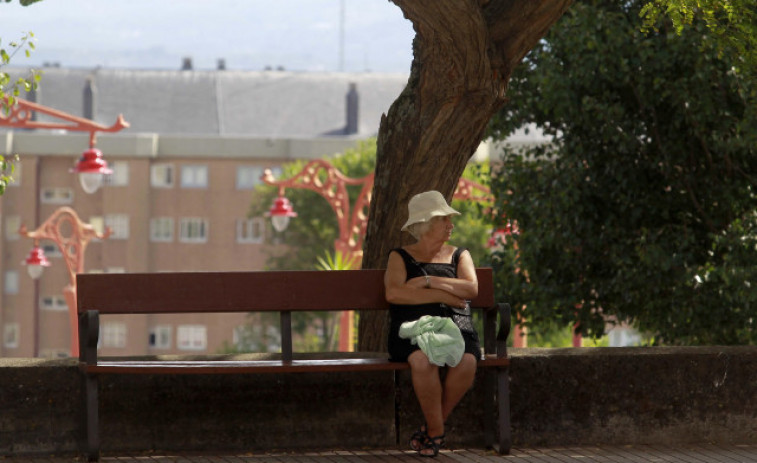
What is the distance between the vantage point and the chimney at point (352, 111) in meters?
107

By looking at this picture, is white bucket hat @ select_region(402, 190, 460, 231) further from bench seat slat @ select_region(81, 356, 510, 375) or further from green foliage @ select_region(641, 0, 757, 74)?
green foliage @ select_region(641, 0, 757, 74)

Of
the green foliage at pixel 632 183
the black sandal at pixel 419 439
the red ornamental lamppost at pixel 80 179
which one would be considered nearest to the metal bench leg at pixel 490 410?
the black sandal at pixel 419 439

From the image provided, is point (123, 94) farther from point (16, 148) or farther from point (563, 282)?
point (563, 282)

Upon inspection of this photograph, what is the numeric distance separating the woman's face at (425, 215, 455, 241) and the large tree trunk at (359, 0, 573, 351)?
80.5 inches

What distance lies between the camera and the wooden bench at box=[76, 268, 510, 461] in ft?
25.8

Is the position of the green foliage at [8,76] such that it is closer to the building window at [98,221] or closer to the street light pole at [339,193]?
the street light pole at [339,193]

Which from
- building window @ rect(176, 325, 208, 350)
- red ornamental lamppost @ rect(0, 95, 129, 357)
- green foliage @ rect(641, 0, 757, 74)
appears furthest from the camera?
building window @ rect(176, 325, 208, 350)

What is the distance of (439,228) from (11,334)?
308 ft

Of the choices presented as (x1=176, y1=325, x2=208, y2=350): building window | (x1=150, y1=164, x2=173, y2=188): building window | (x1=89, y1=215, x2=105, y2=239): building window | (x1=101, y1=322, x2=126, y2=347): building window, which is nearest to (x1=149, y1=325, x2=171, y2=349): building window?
(x1=176, y1=325, x2=208, y2=350): building window

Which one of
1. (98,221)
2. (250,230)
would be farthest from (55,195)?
(250,230)

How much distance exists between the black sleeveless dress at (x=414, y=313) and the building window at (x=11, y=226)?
90.7 meters

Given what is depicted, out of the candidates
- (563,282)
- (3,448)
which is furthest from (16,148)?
(3,448)

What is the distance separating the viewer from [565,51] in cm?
1552

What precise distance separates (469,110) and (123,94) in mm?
101785
